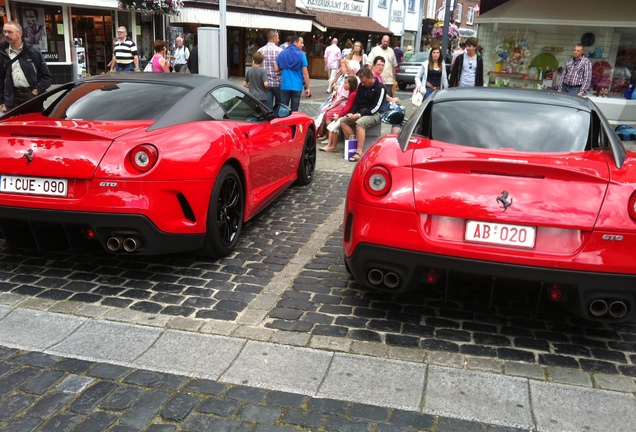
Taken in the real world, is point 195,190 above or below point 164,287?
above

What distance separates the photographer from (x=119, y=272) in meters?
4.39

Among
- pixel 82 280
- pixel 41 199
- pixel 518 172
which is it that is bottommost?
pixel 82 280

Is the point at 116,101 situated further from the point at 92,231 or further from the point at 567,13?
the point at 567,13

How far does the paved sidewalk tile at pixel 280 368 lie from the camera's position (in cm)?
298

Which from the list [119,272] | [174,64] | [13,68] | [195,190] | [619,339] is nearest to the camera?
[619,339]

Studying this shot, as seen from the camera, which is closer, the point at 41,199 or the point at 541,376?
the point at 541,376

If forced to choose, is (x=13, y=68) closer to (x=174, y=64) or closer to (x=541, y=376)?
(x=541, y=376)

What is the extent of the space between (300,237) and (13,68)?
4293mm

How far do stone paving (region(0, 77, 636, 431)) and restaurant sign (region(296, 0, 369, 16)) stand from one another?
29823mm

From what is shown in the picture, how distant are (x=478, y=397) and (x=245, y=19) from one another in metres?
25.4

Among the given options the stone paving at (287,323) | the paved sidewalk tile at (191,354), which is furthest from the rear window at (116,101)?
the paved sidewalk tile at (191,354)

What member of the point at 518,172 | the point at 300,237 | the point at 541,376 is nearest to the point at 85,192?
the point at 300,237

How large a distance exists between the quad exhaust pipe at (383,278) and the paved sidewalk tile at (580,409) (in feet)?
3.00

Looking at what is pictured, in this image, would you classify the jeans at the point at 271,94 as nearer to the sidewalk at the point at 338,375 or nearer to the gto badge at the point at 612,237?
the sidewalk at the point at 338,375
